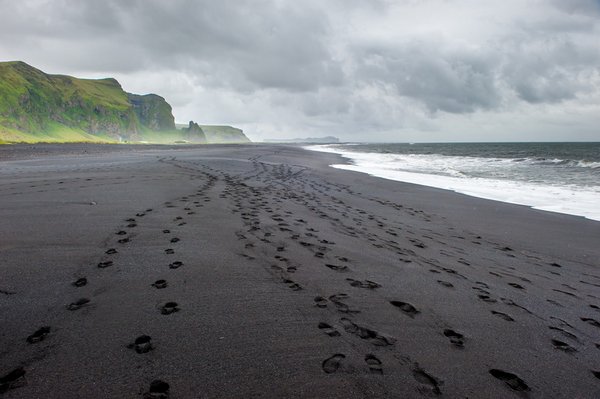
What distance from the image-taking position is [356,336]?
3.28 meters

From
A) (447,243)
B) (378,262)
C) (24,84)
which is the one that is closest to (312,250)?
(378,262)

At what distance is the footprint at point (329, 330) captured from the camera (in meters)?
3.27

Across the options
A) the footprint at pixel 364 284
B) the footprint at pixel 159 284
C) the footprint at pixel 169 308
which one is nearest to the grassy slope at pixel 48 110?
the footprint at pixel 159 284

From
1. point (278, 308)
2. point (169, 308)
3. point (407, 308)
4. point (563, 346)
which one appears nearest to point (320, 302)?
point (278, 308)

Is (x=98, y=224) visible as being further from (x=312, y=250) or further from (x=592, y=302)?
(x=592, y=302)

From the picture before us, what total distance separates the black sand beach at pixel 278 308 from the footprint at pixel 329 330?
2 cm

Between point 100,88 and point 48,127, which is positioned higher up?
point 100,88

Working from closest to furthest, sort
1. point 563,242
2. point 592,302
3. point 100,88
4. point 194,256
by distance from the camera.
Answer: point 592,302, point 194,256, point 563,242, point 100,88

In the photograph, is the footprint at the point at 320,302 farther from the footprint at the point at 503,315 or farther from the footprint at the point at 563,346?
the footprint at the point at 563,346

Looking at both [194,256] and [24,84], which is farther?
[24,84]

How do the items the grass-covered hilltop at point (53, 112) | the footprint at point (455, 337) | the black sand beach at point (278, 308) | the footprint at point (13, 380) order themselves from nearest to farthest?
the footprint at point (13, 380), the black sand beach at point (278, 308), the footprint at point (455, 337), the grass-covered hilltop at point (53, 112)

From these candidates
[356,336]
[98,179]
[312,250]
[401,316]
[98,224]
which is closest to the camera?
[356,336]

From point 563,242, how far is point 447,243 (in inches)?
120

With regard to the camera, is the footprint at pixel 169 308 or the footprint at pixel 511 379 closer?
the footprint at pixel 511 379
